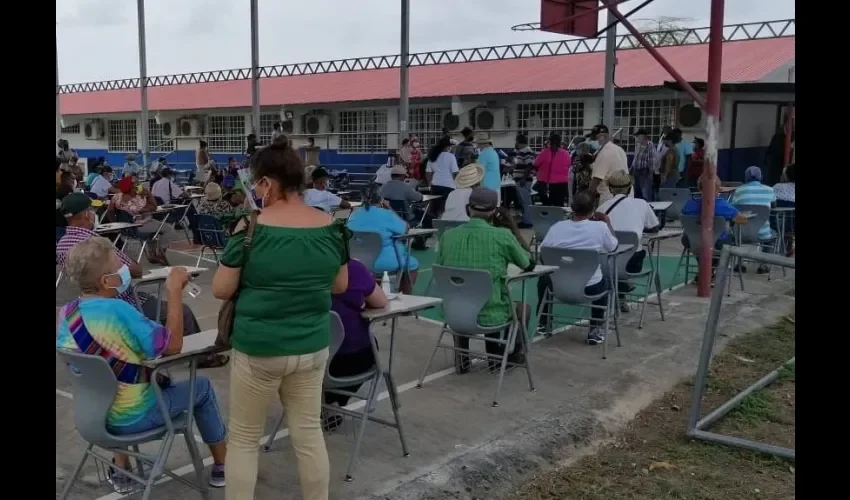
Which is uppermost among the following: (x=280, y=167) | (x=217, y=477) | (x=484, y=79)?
(x=484, y=79)

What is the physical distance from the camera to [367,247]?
6.86 m

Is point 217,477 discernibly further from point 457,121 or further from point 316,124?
point 316,124

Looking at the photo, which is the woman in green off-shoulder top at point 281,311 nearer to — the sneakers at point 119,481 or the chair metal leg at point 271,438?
the sneakers at point 119,481

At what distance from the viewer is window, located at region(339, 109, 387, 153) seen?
79.0ft

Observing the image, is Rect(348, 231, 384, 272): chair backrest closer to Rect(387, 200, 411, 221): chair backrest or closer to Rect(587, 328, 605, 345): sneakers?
Rect(587, 328, 605, 345): sneakers

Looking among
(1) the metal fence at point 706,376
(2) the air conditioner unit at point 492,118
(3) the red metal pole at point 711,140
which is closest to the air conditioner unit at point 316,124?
(2) the air conditioner unit at point 492,118

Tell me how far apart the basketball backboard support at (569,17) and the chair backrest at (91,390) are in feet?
24.5

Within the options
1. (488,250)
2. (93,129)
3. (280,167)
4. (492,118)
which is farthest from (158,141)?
(280,167)

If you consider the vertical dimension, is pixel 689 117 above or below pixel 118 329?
above

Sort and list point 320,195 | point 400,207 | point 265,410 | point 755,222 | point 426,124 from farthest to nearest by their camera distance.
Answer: point 426,124
point 400,207
point 320,195
point 755,222
point 265,410

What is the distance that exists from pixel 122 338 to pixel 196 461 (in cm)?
66

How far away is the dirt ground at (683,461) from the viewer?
12.8 ft
